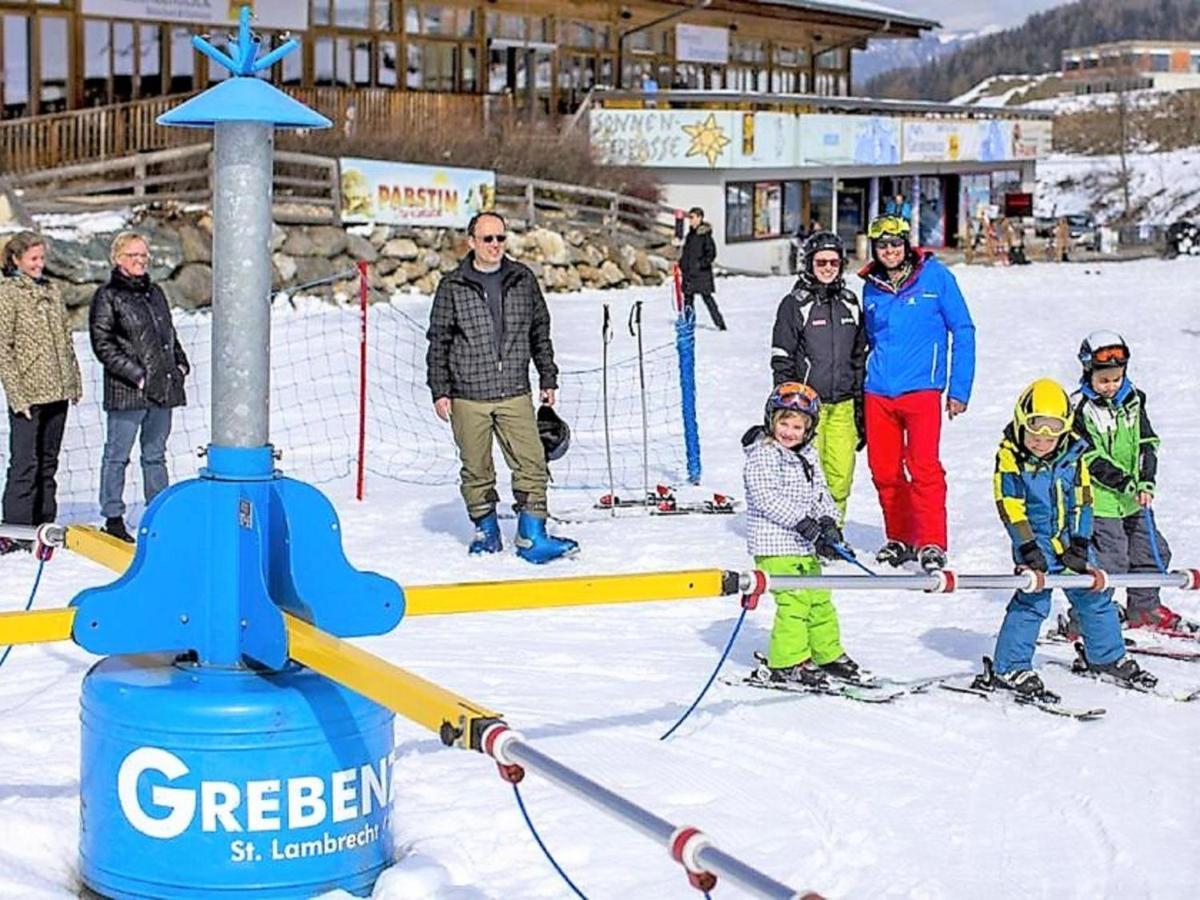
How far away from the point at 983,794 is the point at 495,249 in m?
4.57

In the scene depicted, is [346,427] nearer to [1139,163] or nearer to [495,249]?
[495,249]

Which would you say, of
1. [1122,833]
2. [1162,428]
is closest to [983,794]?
[1122,833]

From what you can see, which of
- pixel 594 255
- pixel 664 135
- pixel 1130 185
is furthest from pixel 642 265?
pixel 1130 185

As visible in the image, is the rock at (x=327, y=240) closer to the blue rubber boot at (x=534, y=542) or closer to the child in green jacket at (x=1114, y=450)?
the blue rubber boot at (x=534, y=542)

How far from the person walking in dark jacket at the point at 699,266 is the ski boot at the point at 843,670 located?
15.5 m

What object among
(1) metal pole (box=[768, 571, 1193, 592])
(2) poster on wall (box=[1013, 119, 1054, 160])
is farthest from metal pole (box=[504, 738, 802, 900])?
(2) poster on wall (box=[1013, 119, 1054, 160])

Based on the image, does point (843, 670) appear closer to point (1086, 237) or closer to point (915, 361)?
point (915, 361)

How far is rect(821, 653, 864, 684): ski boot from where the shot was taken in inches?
290

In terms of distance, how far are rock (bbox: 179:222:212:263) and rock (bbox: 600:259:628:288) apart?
7805 millimetres

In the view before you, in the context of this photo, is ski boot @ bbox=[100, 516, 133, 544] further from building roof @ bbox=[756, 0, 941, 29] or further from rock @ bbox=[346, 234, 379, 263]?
building roof @ bbox=[756, 0, 941, 29]

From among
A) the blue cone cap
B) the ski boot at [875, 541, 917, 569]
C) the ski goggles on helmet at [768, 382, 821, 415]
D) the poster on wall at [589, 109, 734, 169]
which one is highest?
the poster on wall at [589, 109, 734, 169]

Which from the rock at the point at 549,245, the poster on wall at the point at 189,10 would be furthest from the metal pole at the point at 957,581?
the poster on wall at the point at 189,10

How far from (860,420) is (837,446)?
23 centimetres

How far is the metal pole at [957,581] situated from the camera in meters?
6.06
